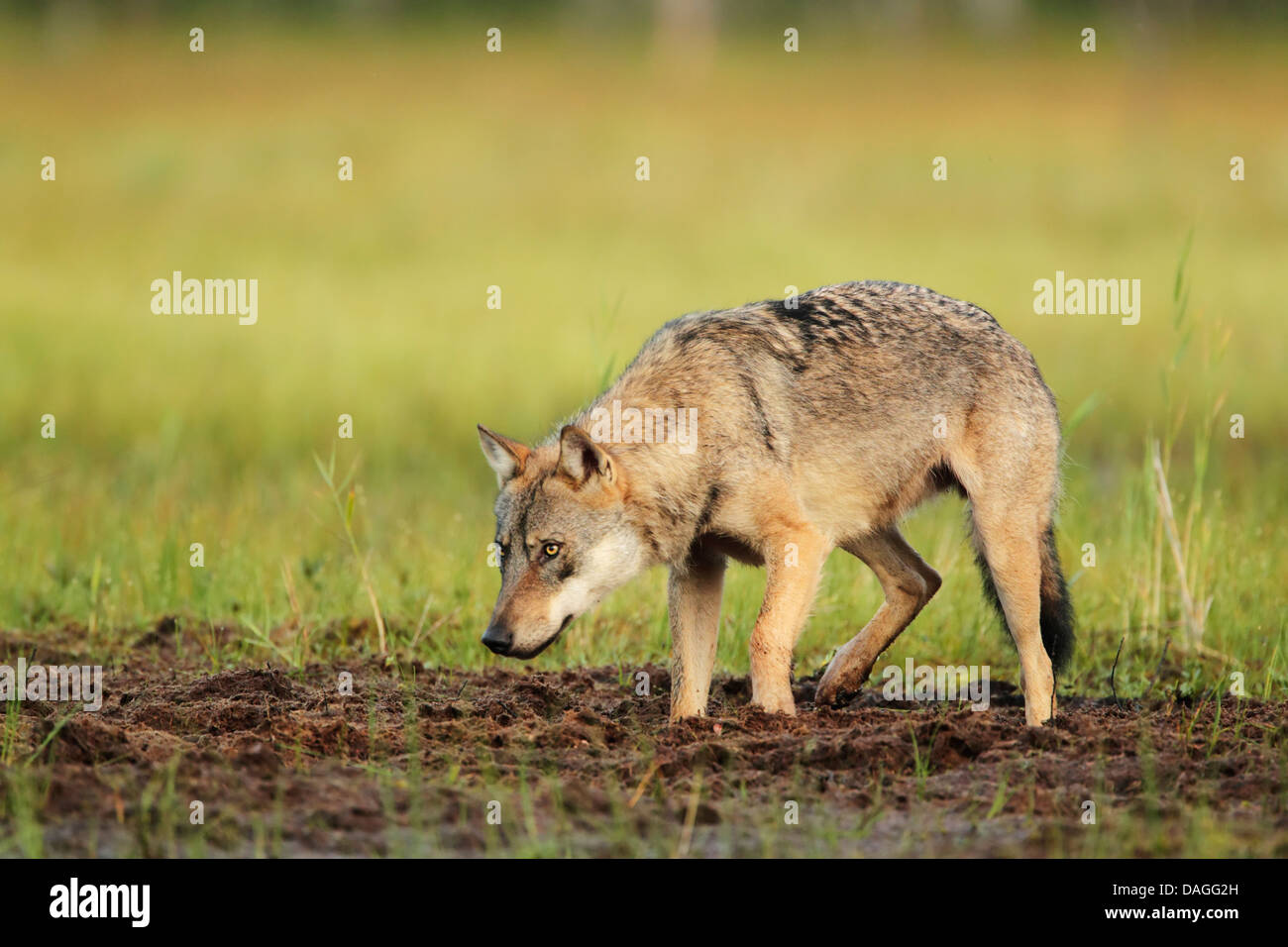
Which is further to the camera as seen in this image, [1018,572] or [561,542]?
[1018,572]

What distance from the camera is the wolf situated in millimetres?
6828

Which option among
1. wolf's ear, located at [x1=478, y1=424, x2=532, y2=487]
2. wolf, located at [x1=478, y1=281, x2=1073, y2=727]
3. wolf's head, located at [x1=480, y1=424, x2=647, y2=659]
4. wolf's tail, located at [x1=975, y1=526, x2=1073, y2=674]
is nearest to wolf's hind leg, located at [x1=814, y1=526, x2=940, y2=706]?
wolf, located at [x1=478, y1=281, x2=1073, y2=727]

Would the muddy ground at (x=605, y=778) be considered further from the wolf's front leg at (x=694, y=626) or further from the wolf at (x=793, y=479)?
the wolf at (x=793, y=479)

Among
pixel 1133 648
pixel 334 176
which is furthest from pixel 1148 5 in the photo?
pixel 1133 648

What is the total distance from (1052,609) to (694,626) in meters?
1.92

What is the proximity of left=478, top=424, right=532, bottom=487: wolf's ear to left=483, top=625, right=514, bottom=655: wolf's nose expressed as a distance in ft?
2.67

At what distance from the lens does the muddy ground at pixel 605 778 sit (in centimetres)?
512

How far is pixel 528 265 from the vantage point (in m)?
23.1

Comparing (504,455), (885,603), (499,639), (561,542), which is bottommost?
(499,639)

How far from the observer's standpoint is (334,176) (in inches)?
1168

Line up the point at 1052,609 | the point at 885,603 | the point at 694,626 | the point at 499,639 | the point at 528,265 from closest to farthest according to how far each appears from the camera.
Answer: the point at 499,639 < the point at 694,626 < the point at 1052,609 < the point at 885,603 < the point at 528,265

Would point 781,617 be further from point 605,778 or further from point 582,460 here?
point 605,778

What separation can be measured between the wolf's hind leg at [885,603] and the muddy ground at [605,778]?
1.50ft

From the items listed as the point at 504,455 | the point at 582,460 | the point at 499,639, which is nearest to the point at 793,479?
the point at 582,460
